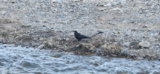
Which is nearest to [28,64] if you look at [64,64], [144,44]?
[64,64]

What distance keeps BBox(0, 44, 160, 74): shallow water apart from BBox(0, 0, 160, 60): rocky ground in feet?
0.78

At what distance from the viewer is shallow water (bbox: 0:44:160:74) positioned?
7.21 m

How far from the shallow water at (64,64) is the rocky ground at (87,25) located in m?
0.24

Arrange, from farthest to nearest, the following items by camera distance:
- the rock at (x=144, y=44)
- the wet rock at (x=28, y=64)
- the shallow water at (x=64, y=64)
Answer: the rock at (x=144, y=44) < the wet rock at (x=28, y=64) < the shallow water at (x=64, y=64)

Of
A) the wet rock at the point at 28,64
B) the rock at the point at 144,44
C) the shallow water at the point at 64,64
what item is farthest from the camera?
the rock at the point at 144,44

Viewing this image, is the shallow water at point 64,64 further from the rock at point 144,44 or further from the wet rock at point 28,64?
the rock at point 144,44

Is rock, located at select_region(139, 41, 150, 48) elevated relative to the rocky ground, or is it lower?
lower

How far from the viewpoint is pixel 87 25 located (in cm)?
965

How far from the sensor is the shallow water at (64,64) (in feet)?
23.7

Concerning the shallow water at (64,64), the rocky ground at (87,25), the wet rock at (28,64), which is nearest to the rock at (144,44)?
the rocky ground at (87,25)

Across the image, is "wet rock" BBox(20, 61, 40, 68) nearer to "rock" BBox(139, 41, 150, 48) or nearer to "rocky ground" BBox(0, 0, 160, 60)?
"rocky ground" BBox(0, 0, 160, 60)

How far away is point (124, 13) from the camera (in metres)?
10.4

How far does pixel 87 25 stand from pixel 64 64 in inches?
92.2

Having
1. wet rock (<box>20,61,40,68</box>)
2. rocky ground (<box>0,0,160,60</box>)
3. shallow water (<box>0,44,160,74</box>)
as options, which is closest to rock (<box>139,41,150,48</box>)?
rocky ground (<box>0,0,160,60</box>)
